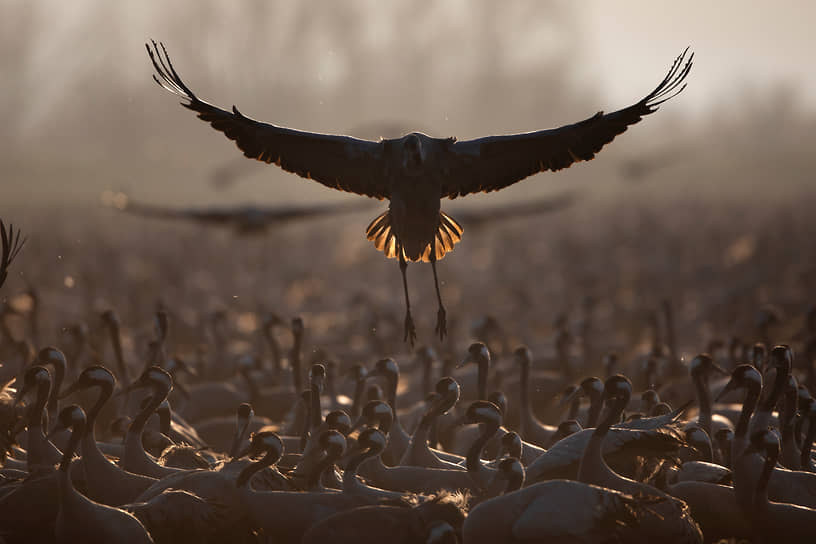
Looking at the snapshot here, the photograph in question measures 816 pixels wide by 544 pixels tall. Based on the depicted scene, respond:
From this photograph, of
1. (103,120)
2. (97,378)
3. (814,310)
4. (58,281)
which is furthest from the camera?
(103,120)

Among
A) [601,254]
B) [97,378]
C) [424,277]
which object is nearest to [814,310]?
[97,378]

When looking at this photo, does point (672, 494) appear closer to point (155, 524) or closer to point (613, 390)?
point (613, 390)

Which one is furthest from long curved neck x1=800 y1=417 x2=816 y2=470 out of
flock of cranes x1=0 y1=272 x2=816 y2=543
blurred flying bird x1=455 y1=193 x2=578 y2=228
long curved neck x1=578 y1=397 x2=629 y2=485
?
blurred flying bird x1=455 y1=193 x2=578 y2=228

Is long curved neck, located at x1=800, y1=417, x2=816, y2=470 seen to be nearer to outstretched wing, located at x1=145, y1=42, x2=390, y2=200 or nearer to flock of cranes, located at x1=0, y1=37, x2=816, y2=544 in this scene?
flock of cranes, located at x1=0, y1=37, x2=816, y2=544

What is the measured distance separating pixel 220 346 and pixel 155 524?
8.22 metres

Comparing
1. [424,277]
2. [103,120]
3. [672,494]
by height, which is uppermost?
[103,120]

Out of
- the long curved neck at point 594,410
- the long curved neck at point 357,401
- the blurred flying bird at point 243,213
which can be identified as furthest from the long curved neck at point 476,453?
the blurred flying bird at point 243,213

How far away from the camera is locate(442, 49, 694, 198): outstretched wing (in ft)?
24.2

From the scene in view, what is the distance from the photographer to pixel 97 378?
7355 mm

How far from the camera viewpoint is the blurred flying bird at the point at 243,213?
14.4 meters

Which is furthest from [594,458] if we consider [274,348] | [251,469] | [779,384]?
[274,348]

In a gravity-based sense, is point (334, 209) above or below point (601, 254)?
below

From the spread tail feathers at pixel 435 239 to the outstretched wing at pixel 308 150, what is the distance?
69cm

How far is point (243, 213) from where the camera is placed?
597 inches
